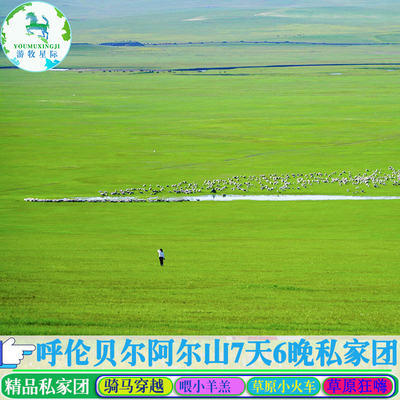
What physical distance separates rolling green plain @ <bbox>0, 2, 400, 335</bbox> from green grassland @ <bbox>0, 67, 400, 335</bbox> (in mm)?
125

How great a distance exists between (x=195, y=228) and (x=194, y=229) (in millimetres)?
324

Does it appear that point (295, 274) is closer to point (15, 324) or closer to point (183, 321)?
point (183, 321)

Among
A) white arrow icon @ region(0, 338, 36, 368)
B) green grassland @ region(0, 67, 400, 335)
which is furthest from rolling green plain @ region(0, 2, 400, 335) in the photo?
white arrow icon @ region(0, 338, 36, 368)

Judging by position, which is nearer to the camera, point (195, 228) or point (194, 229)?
point (194, 229)

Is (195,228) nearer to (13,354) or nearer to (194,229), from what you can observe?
(194,229)

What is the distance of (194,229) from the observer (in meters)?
41.5

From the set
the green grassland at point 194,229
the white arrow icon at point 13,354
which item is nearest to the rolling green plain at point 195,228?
the green grassland at point 194,229

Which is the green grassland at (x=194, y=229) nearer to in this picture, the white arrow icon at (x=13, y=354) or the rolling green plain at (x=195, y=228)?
the rolling green plain at (x=195, y=228)

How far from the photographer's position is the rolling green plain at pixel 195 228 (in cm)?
1986

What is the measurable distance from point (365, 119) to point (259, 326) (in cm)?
8911

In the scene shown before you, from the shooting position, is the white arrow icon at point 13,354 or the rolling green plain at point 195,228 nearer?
the white arrow icon at point 13,354

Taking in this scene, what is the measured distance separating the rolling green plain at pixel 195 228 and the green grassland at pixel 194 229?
0.41ft

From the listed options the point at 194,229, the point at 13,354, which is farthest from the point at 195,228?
the point at 13,354

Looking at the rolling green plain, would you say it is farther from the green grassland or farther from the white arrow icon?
the white arrow icon
